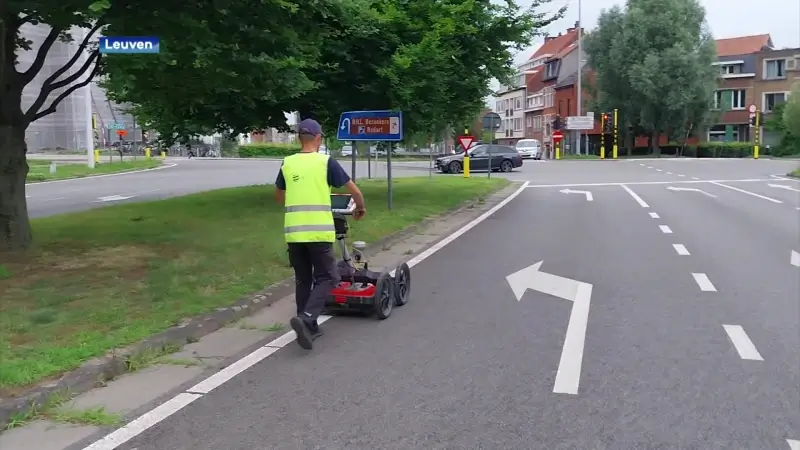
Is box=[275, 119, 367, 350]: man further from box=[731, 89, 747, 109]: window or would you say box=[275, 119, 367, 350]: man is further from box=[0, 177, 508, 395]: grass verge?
box=[731, 89, 747, 109]: window

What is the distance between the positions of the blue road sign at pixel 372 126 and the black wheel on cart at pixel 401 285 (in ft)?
28.7

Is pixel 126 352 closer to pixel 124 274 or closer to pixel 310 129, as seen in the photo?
pixel 310 129

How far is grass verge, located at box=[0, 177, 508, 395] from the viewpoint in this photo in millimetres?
6465

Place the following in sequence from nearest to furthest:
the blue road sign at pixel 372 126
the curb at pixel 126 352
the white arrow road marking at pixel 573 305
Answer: the curb at pixel 126 352 → the white arrow road marking at pixel 573 305 → the blue road sign at pixel 372 126

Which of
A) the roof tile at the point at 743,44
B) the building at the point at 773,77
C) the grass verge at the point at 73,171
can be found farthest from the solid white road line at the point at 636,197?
the roof tile at the point at 743,44

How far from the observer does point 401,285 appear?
8688mm

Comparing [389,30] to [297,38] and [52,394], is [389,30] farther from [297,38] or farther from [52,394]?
[52,394]

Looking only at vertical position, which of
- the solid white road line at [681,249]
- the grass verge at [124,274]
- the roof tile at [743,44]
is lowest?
the solid white road line at [681,249]

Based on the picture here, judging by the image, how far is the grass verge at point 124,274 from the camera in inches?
255

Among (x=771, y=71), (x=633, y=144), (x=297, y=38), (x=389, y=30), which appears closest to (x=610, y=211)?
(x=389, y=30)

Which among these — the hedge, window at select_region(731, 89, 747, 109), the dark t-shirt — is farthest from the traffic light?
the dark t-shirt

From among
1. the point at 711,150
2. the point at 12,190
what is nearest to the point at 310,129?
the point at 12,190

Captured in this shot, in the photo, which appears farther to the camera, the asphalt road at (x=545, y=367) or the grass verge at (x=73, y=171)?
the grass verge at (x=73, y=171)

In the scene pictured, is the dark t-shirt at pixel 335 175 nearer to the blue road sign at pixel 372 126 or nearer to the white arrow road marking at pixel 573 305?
the white arrow road marking at pixel 573 305
